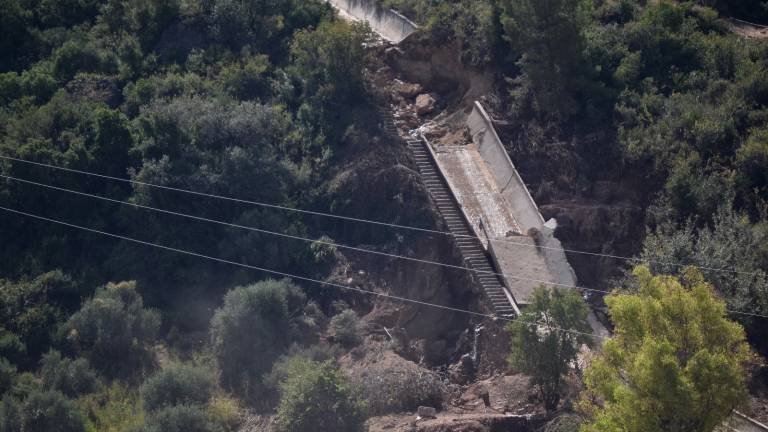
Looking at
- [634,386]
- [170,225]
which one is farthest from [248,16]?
[634,386]

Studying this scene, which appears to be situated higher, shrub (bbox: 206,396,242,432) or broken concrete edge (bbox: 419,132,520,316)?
broken concrete edge (bbox: 419,132,520,316)

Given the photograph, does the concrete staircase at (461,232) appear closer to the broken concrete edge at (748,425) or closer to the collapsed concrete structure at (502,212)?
the collapsed concrete structure at (502,212)

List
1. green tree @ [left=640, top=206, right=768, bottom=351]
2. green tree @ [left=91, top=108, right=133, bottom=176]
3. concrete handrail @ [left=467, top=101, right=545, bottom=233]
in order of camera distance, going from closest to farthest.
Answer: green tree @ [left=640, top=206, right=768, bottom=351] < concrete handrail @ [left=467, top=101, right=545, bottom=233] < green tree @ [left=91, top=108, right=133, bottom=176]

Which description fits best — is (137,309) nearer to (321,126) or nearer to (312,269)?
(312,269)

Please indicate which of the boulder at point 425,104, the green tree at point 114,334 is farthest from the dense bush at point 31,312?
the boulder at point 425,104

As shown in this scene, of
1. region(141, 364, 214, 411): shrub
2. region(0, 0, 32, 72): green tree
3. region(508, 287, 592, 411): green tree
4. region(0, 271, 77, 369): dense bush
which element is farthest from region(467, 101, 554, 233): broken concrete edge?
region(0, 0, 32, 72): green tree

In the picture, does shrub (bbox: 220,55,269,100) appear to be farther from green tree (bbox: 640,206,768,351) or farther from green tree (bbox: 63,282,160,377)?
green tree (bbox: 640,206,768,351)
